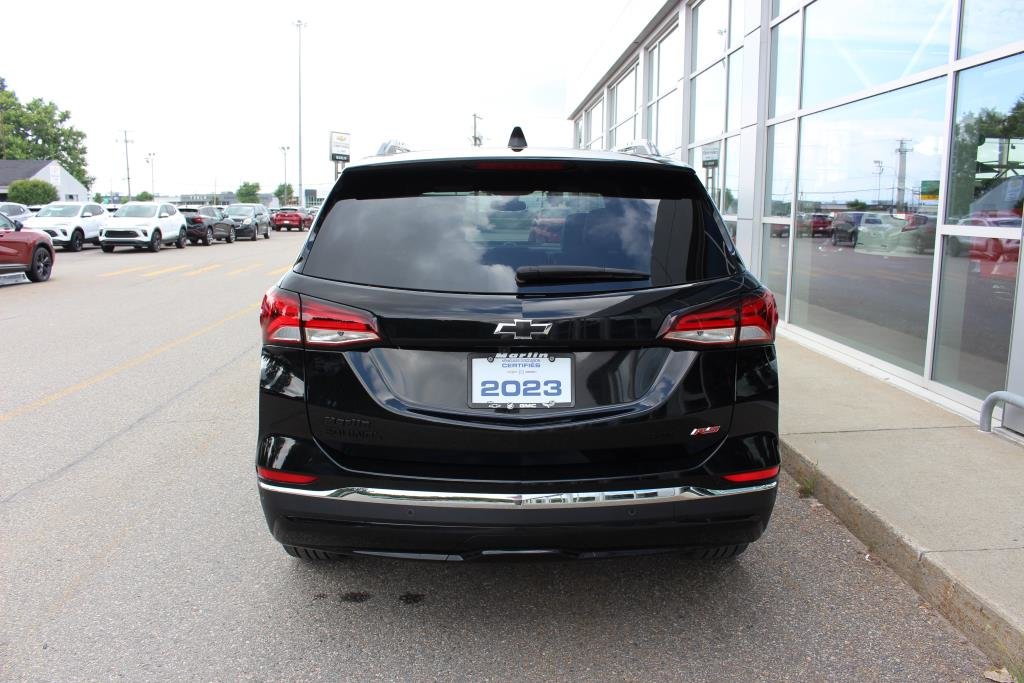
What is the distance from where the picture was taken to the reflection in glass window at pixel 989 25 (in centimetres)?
560

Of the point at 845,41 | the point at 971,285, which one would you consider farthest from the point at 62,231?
the point at 971,285

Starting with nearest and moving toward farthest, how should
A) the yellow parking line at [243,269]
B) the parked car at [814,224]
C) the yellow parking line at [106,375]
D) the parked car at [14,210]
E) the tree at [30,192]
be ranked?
the yellow parking line at [106,375], the parked car at [814,224], the yellow parking line at [243,269], the parked car at [14,210], the tree at [30,192]

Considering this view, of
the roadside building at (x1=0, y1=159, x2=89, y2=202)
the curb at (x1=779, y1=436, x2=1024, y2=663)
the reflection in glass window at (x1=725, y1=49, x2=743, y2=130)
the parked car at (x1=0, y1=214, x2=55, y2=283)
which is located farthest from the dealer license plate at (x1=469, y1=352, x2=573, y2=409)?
the roadside building at (x1=0, y1=159, x2=89, y2=202)

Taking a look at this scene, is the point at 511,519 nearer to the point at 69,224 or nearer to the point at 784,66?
the point at 784,66

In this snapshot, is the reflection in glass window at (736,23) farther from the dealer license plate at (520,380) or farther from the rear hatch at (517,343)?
the dealer license plate at (520,380)

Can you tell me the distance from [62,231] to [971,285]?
30.1 m

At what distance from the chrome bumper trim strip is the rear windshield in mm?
713

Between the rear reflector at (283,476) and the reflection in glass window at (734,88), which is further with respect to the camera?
the reflection in glass window at (734,88)

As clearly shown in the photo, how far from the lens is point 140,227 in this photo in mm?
28719

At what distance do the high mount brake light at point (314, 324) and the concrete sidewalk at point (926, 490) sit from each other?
254 centimetres

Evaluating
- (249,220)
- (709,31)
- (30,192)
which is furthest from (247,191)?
(709,31)

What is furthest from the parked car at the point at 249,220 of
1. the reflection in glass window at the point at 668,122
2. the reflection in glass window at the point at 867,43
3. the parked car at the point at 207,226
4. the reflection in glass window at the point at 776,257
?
the reflection in glass window at the point at 867,43

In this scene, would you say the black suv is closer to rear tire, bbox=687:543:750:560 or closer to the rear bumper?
the rear bumper

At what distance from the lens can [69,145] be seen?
9381 centimetres
